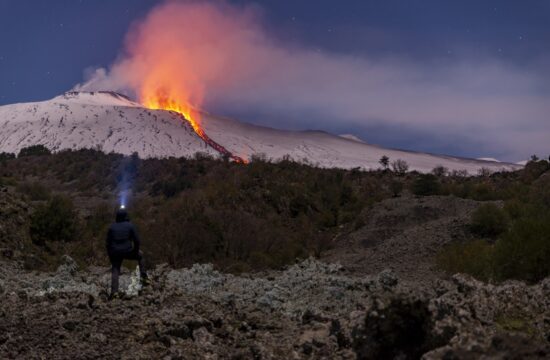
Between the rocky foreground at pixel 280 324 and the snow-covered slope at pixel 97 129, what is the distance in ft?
224

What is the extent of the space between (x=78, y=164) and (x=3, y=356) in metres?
47.5

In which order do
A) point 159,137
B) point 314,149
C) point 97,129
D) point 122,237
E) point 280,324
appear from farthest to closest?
point 314,149, point 97,129, point 159,137, point 122,237, point 280,324

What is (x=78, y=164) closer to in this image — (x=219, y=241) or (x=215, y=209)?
(x=215, y=209)

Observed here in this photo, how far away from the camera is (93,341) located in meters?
7.88

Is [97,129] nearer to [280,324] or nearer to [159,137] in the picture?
[159,137]

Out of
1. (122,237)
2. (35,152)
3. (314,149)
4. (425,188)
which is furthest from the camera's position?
(314,149)

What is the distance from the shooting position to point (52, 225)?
23812 mm

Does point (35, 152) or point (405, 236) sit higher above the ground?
point (405, 236)

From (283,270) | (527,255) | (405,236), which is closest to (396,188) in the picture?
(405,236)

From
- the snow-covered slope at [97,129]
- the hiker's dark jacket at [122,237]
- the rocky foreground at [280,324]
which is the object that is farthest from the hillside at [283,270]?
the snow-covered slope at [97,129]

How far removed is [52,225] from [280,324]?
16.4 metres

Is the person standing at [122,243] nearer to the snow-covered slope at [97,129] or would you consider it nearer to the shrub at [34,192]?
the shrub at [34,192]

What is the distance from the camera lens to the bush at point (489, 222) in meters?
22.7

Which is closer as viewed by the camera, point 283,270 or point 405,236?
point 283,270
